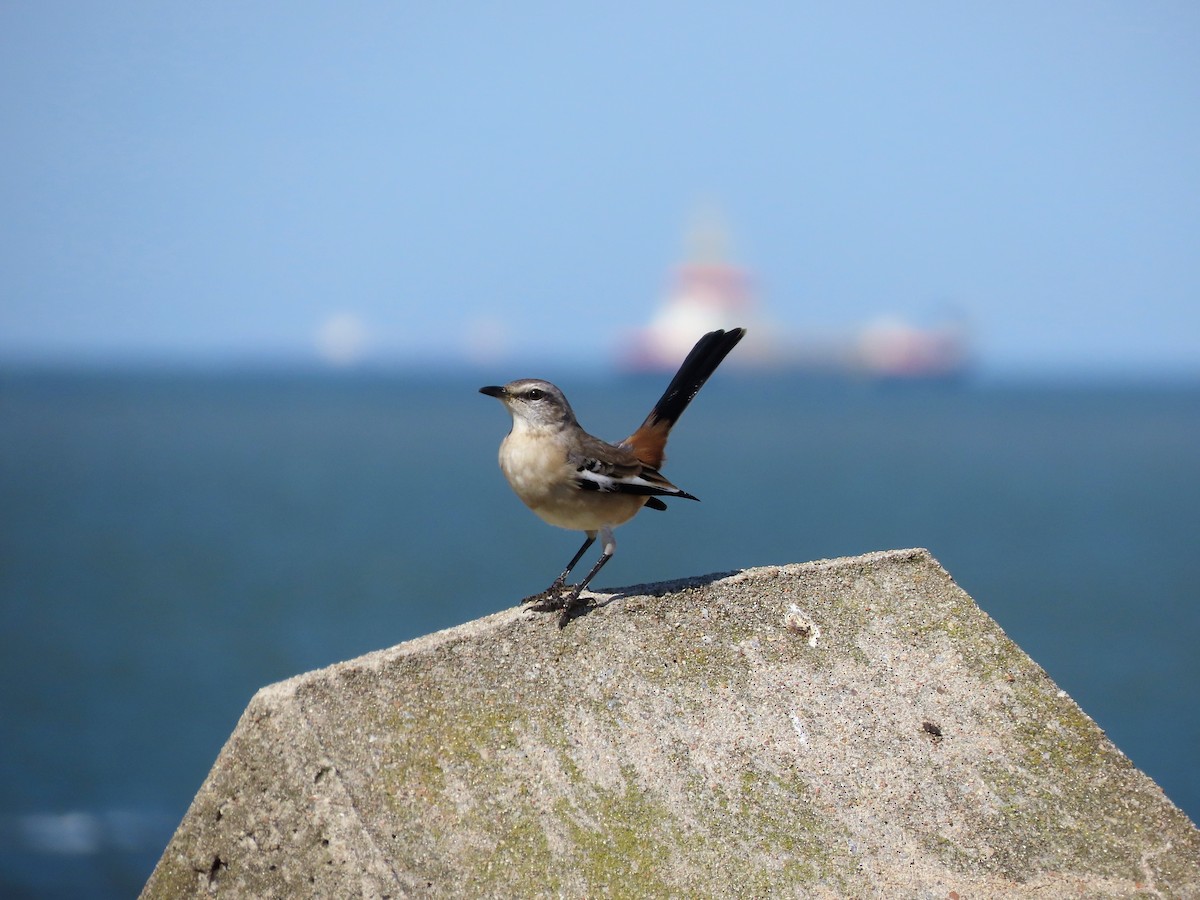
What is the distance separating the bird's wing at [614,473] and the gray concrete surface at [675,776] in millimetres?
1172

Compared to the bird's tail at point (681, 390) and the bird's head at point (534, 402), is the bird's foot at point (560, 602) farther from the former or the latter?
the bird's tail at point (681, 390)

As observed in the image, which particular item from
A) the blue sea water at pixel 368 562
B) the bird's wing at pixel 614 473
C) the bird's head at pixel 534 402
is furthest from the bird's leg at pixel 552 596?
the blue sea water at pixel 368 562

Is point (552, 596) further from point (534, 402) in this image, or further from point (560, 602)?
point (534, 402)

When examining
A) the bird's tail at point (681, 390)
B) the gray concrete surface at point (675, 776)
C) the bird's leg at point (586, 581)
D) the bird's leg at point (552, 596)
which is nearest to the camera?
the gray concrete surface at point (675, 776)

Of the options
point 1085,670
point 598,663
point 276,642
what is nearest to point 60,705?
point 276,642

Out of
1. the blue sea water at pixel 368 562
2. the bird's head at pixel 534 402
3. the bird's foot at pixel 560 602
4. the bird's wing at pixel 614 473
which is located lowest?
the bird's foot at pixel 560 602

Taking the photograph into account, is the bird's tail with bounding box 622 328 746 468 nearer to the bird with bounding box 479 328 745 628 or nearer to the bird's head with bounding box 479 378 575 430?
the bird with bounding box 479 328 745 628

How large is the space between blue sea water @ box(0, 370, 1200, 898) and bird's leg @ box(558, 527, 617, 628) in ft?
36.5

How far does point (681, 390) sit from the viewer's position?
6570 mm

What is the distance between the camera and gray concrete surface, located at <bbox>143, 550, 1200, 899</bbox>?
3547mm

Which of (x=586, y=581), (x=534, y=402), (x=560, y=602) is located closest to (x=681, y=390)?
(x=534, y=402)

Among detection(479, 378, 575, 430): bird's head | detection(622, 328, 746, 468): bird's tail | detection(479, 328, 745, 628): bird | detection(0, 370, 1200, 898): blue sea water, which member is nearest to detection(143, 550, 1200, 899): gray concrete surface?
detection(479, 328, 745, 628): bird

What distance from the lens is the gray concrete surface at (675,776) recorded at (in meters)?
3.55

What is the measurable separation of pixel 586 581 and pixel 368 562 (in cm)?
4670
